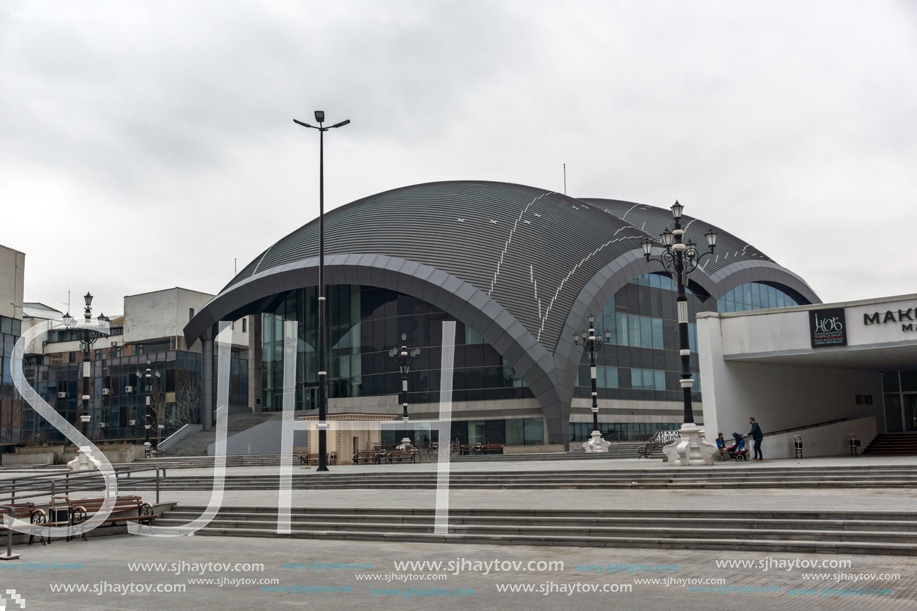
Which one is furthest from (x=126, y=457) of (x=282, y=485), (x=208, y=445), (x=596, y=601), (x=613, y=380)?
(x=596, y=601)

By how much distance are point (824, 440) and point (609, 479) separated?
17200 millimetres

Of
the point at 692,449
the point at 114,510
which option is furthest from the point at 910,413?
the point at 114,510

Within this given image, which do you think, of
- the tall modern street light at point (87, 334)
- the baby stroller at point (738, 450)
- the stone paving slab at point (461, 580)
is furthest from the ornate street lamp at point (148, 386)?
the stone paving slab at point (461, 580)

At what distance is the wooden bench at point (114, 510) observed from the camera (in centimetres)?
1764

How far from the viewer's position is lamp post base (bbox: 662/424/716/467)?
2466 cm

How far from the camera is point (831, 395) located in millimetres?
36906

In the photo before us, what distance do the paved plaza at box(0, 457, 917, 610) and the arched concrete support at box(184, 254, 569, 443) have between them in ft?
102

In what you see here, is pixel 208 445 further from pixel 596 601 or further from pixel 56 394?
pixel 596 601

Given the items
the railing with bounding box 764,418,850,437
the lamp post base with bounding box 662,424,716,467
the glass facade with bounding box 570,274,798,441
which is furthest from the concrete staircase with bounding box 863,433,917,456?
the glass facade with bounding box 570,274,798,441

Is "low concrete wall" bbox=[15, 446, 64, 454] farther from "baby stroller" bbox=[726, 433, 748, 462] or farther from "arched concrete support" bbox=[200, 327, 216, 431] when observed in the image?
"baby stroller" bbox=[726, 433, 748, 462]

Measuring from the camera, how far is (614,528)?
1434 cm

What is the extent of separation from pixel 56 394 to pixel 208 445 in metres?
39.0

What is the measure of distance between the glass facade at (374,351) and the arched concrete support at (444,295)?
198cm

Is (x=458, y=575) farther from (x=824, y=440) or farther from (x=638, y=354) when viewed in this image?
(x=638, y=354)
